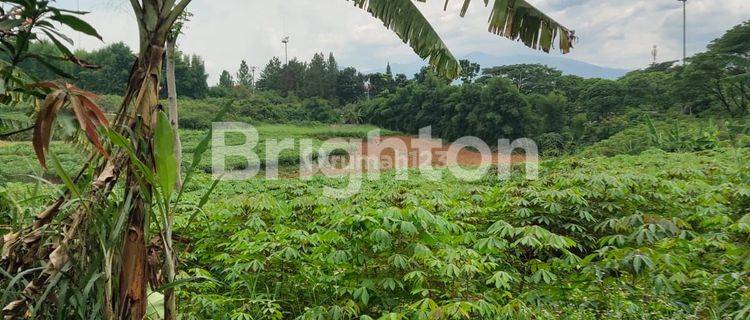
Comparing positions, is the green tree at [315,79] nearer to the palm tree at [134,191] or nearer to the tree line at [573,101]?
the tree line at [573,101]

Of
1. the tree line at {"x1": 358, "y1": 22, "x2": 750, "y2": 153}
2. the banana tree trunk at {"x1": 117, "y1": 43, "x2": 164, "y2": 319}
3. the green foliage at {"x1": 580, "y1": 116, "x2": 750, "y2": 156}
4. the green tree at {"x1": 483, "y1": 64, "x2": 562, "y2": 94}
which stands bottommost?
the banana tree trunk at {"x1": 117, "y1": 43, "x2": 164, "y2": 319}

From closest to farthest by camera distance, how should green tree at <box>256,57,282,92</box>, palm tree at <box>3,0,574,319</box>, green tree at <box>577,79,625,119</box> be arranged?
palm tree at <box>3,0,574,319</box> < green tree at <box>577,79,625,119</box> < green tree at <box>256,57,282,92</box>

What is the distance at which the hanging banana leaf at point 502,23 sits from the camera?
2262mm

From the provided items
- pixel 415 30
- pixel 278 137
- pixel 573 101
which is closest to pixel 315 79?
pixel 278 137

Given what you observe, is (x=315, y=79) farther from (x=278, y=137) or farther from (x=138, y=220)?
(x=138, y=220)

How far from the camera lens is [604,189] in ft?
10.1

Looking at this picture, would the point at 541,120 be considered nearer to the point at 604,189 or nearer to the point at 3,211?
the point at 604,189

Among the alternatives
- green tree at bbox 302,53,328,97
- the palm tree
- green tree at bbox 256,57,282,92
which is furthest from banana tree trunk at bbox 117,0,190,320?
green tree at bbox 256,57,282,92

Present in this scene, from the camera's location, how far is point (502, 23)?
2.27 meters

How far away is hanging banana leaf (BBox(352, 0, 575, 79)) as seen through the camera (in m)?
2.26

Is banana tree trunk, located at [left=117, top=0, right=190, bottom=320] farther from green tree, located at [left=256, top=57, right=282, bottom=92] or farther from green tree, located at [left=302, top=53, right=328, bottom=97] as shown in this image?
green tree, located at [left=256, top=57, right=282, bottom=92]

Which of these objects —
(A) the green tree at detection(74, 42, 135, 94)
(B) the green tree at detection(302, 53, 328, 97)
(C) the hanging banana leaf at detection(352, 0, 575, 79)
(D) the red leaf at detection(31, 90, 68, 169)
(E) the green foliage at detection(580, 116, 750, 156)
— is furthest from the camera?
(B) the green tree at detection(302, 53, 328, 97)

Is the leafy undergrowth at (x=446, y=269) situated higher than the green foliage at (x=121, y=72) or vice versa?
the green foliage at (x=121, y=72)

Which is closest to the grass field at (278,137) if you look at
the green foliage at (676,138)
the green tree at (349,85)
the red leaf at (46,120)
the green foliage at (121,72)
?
the green foliage at (121,72)
